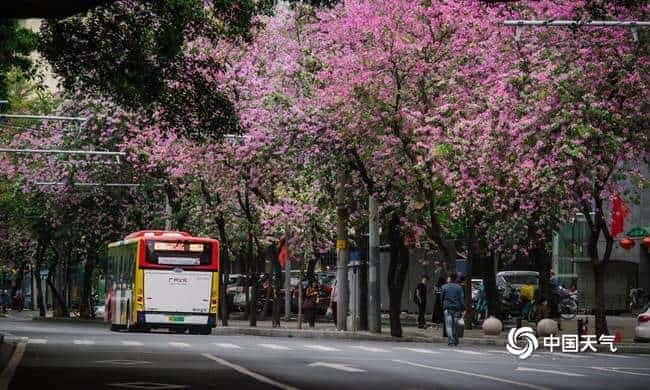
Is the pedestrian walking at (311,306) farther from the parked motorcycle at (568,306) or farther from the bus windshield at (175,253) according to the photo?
the parked motorcycle at (568,306)

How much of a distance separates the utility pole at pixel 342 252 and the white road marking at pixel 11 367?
48.2ft

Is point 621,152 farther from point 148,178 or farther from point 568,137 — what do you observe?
point 148,178

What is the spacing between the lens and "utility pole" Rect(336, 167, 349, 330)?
46.6 m

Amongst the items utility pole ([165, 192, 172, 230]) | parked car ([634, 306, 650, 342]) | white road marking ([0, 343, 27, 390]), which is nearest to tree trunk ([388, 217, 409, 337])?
parked car ([634, 306, 650, 342])

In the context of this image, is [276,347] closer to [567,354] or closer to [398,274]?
[567,354]

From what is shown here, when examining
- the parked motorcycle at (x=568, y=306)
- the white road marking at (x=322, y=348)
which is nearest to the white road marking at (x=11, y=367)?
the white road marking at (x=322, y=348)

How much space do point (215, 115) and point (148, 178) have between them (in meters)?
31.9

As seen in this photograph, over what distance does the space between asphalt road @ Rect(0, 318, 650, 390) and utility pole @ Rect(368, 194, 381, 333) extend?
8.69 m

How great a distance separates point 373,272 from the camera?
1797 inches

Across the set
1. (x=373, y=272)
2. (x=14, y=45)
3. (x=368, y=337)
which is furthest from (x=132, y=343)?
(x=373, y=272)

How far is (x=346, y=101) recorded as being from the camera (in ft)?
139

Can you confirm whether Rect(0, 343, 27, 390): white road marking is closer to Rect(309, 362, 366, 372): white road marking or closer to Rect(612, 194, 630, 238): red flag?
Rect(309, 362, 366, 372): white road marking

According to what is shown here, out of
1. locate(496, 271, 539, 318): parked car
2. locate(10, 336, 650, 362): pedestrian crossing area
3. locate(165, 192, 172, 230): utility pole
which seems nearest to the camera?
locate(10, 336, 650, 362): pedestrian crossing area

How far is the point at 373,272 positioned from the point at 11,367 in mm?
21623
